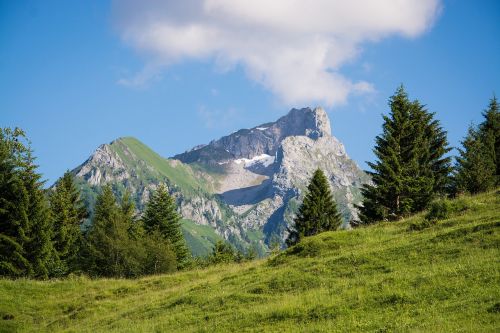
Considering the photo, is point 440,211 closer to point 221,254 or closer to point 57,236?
point 57,236

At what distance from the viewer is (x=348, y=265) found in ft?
78.7

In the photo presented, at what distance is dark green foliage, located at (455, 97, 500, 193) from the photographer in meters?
50.0

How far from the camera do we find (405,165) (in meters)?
53.1

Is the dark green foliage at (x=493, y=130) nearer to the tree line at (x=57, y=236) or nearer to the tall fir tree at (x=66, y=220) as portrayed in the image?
the tree line at (x=57, y=236)

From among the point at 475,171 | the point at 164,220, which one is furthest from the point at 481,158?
the point at 164,220

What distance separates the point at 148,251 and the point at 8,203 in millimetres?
18722

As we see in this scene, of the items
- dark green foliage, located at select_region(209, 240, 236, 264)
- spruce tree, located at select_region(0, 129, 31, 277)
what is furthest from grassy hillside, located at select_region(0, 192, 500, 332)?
dark green foliage, located at select_region(209, 240, 236, 264)

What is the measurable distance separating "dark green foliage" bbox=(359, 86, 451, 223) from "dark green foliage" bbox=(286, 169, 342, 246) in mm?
13527

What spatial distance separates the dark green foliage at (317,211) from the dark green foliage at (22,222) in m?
33.2

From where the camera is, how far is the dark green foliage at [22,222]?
51281 millimetres

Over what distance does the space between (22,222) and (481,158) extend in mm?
50999

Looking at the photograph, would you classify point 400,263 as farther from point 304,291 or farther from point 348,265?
point 304,291

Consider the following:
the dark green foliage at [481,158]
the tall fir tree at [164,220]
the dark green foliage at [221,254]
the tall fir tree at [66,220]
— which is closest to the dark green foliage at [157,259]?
the tall fir tree at [66,220]

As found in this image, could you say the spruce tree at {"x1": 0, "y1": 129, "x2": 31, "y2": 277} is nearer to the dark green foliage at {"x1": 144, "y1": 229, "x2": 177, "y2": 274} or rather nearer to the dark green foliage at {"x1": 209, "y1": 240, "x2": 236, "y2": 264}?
the dark green foliage at {"x1": 144, "y1": 229, "x2": 177, "y2": 274}
